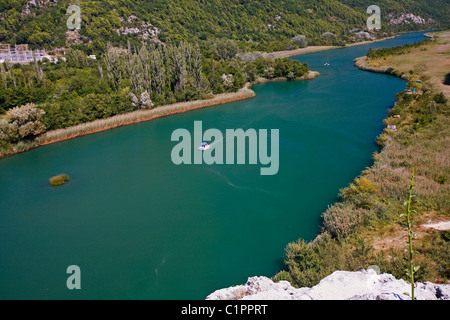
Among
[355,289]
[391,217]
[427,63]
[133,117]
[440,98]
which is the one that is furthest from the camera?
[427,63]

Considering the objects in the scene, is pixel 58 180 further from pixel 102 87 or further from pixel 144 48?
pixel 144 48

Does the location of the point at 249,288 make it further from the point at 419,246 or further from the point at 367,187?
the point at 367,187

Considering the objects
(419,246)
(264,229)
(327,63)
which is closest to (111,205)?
(264,229)

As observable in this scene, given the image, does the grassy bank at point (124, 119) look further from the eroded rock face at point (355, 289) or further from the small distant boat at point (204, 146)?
the eroded rock face at point (355, 289)

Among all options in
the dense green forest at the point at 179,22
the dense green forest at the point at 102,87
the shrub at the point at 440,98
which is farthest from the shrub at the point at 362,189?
the dense green forest at the point at 179,22

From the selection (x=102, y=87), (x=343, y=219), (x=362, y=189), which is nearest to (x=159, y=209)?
(x=343, y=219)

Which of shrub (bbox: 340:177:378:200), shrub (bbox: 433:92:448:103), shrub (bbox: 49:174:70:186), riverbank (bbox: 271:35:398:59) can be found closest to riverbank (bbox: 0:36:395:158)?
shrub (bbox: 49:174:70:186)
